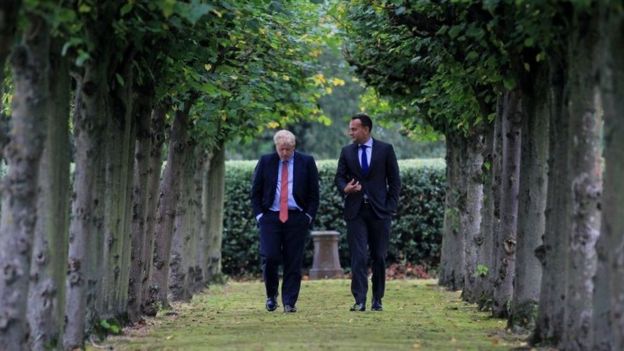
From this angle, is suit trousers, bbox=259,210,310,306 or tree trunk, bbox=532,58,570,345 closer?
tree trunk, bbox=532,58,570,345

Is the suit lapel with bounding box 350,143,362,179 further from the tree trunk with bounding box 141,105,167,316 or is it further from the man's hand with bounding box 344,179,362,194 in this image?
the tree trunk with bounding box 141,105,167,316

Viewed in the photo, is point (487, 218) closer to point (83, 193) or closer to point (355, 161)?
point (355, 161)

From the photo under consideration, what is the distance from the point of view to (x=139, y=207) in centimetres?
1453

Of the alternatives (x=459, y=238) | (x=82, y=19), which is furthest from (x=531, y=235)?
(x=459, y=238)

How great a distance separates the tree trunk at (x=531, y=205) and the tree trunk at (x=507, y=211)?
1.36 m

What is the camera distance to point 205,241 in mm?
23797

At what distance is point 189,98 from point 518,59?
20.4ft

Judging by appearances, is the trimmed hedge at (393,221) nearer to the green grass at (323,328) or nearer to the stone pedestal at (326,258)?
the stone pedestal at (326,258)

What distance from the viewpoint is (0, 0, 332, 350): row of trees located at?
909 centimetres

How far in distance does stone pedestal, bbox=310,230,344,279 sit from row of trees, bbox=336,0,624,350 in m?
8.66

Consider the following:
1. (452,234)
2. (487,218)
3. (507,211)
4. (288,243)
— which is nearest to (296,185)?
(288,243)

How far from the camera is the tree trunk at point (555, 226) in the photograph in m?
10.5

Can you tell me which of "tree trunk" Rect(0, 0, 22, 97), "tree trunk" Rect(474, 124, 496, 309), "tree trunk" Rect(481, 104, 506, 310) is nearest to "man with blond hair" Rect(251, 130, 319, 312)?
"tree trunk" Rect(481, 104, 506, 310)

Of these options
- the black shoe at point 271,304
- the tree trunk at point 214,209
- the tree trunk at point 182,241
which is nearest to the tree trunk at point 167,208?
the tree trunk at point 182,241
